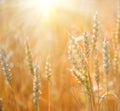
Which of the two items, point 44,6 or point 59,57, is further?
point 44,6

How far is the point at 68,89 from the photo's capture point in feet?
6.53

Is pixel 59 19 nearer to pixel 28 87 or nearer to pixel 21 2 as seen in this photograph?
pixel 21 2

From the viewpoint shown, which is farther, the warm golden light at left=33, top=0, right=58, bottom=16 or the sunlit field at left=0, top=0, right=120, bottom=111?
the warm golden light at left=33, top=0, right=58, bottom=16

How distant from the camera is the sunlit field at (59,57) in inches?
39.7

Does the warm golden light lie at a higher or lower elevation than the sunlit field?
higher

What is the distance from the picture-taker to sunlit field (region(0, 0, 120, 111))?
1.01 metres

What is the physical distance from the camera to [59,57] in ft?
8.02

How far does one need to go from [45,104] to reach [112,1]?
286 cm

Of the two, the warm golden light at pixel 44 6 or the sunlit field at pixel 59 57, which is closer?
the sunlit field at pixel 59 57

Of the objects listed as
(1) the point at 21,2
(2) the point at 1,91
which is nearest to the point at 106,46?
(2) the point at 1,91

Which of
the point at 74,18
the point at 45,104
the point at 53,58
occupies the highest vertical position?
the point at 74,18

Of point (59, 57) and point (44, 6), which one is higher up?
point (44, 6)

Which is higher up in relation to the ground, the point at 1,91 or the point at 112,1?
the point at 112,1

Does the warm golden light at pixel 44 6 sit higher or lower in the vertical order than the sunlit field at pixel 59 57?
higher
